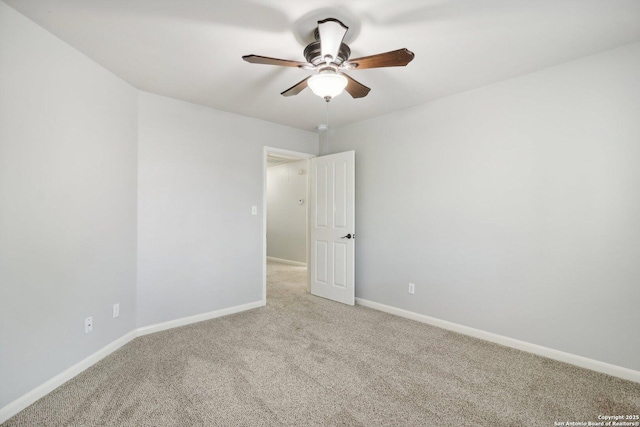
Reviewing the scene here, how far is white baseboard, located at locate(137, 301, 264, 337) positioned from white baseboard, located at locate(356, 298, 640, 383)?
169 centimetres

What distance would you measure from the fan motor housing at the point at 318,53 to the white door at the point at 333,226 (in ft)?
6.28

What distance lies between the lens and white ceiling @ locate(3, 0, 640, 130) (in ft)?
5.97

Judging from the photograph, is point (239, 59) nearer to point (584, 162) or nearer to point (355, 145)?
point (355, 145)

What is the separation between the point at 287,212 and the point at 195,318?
415 cm

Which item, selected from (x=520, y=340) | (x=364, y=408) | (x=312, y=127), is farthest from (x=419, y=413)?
(x=312, y=127)

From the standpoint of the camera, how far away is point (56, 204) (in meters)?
2.15

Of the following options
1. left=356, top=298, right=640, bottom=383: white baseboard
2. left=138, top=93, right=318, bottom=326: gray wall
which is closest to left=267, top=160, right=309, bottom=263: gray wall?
left=138, top=93, right=318, bottom=326: gray wall

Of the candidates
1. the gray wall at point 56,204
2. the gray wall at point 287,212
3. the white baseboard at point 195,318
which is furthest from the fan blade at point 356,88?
the gray wall at point 287,212

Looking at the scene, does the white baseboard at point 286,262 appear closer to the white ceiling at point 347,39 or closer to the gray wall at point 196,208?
the gray wall at point 196,208

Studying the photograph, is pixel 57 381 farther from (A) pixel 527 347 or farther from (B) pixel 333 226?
(A) pixel 527 347

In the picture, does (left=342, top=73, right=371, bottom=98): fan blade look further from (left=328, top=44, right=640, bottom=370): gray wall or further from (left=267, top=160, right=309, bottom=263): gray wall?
(left=267, top=160, right=309, bottom=263): gray wall

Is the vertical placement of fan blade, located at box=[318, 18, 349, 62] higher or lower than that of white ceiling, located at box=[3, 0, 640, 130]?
lower

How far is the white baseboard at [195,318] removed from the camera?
3.13 m

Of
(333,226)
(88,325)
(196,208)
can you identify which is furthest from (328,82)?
(88,325)
